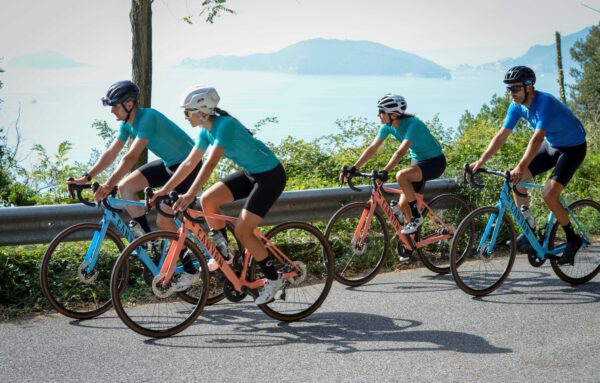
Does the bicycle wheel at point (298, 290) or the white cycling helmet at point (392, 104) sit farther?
the white cycling helmet at point (392, 104)

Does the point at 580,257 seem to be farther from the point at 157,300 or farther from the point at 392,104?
the point at 157,300

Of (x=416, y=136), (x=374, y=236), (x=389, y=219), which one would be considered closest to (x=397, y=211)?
(x=389, y=219)

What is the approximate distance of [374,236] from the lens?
806cm

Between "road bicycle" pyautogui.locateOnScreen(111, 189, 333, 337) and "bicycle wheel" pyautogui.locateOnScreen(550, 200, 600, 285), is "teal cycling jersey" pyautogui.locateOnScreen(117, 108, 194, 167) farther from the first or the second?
"bicycle wheel" pyautogui.locateOnScreen(550, 200, 600, 285)

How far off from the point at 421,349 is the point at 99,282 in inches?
125

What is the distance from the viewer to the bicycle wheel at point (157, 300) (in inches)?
225

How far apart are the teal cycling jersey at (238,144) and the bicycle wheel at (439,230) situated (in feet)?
8.80

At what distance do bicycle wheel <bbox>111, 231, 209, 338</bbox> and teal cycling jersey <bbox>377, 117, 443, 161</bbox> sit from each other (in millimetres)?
2798

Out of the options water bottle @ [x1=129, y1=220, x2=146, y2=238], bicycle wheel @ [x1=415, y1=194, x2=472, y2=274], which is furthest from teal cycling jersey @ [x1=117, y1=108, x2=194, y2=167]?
bicycle wheel @ [x1=415, y1=194, x2=472, y2=274]

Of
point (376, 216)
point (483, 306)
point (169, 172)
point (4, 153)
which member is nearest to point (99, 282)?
point (169, 172)

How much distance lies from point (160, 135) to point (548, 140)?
13.0 feet

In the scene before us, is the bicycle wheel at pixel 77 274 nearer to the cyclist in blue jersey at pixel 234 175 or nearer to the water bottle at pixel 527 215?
the cyclist in blue jersey at pixel 234 175

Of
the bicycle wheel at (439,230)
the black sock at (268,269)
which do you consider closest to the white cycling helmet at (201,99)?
the black sock at (268,269)

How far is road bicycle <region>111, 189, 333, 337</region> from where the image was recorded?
19.2 feet
